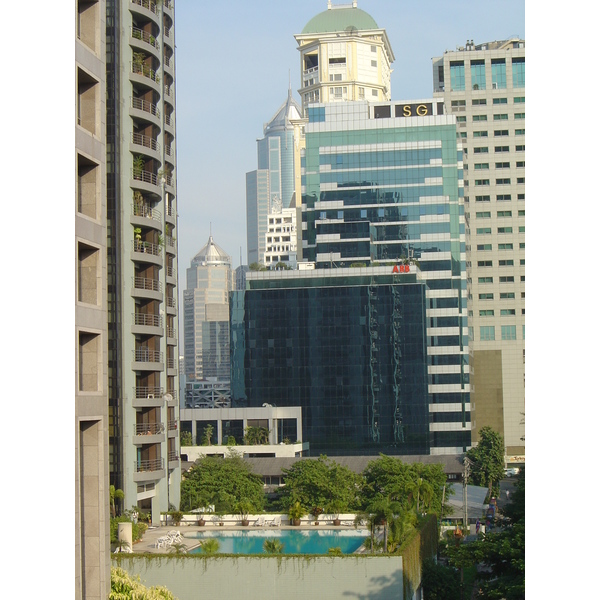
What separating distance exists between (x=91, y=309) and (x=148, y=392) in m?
28.6

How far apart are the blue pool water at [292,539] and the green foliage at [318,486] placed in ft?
33.2

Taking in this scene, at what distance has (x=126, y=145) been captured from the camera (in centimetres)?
4044

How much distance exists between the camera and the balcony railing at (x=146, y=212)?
41344mm

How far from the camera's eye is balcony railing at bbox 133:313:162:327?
136 feet

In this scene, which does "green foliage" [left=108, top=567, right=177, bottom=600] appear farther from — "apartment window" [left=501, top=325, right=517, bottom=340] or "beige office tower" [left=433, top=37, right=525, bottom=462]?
"apartment window" [left=501, top=325, right=517, bottom=340]

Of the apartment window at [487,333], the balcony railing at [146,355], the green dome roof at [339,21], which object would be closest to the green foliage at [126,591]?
the balcony railing at [146,355]

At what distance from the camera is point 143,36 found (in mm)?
41844

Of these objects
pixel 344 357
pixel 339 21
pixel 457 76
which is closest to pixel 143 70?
pixel 344 357

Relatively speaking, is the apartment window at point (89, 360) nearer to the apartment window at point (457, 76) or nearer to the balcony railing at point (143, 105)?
the balcony railing at point (143, 105)

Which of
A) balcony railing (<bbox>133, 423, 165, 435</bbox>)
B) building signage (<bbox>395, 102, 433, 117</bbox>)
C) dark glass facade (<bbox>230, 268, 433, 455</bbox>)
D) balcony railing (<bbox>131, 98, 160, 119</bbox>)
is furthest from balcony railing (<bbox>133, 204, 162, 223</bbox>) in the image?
building signage (<bbox>395, 102, 433, 117</bbox>)

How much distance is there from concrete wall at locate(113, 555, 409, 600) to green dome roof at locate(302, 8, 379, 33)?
104 m

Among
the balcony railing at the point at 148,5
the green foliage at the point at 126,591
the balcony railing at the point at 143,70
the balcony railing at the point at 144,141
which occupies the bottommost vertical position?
the green foliage at the point at 126,591

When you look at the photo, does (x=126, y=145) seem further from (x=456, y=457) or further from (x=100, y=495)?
(x=456, y=457)
